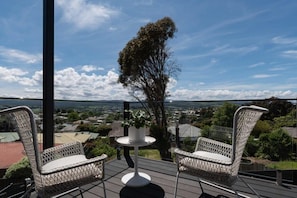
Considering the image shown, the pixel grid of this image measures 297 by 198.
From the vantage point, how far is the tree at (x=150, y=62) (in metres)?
9.09

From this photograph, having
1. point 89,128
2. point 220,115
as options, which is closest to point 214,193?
point 220,115

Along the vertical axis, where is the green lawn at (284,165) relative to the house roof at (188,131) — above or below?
below

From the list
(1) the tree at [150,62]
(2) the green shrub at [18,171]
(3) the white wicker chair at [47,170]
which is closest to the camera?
(3) the white wicker chair at [47,170]

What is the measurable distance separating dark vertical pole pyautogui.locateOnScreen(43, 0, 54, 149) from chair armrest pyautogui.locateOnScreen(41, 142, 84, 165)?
66 centimetres

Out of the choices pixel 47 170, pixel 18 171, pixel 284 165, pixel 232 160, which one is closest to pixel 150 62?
pixel 284 165

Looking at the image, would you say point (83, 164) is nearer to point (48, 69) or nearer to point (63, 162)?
point (63, 162)

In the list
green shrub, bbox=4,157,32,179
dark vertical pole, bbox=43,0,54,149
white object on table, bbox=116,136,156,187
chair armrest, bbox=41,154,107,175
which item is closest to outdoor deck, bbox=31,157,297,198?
white object on table, bbox=116,136,156,187

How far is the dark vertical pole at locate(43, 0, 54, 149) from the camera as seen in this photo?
8.54 ft

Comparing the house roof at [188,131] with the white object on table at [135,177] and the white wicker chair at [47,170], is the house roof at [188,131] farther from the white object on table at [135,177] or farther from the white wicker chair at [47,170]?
the white wicker chair at [47,170]

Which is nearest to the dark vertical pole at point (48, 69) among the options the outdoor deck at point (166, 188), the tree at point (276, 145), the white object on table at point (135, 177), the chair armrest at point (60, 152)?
the chair armrest at point (60, 152)

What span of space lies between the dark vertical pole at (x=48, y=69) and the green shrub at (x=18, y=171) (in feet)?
0.99

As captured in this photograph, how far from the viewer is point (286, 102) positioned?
2.73 meters

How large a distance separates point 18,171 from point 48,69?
1.25 metres

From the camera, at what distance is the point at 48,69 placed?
2.63 m
